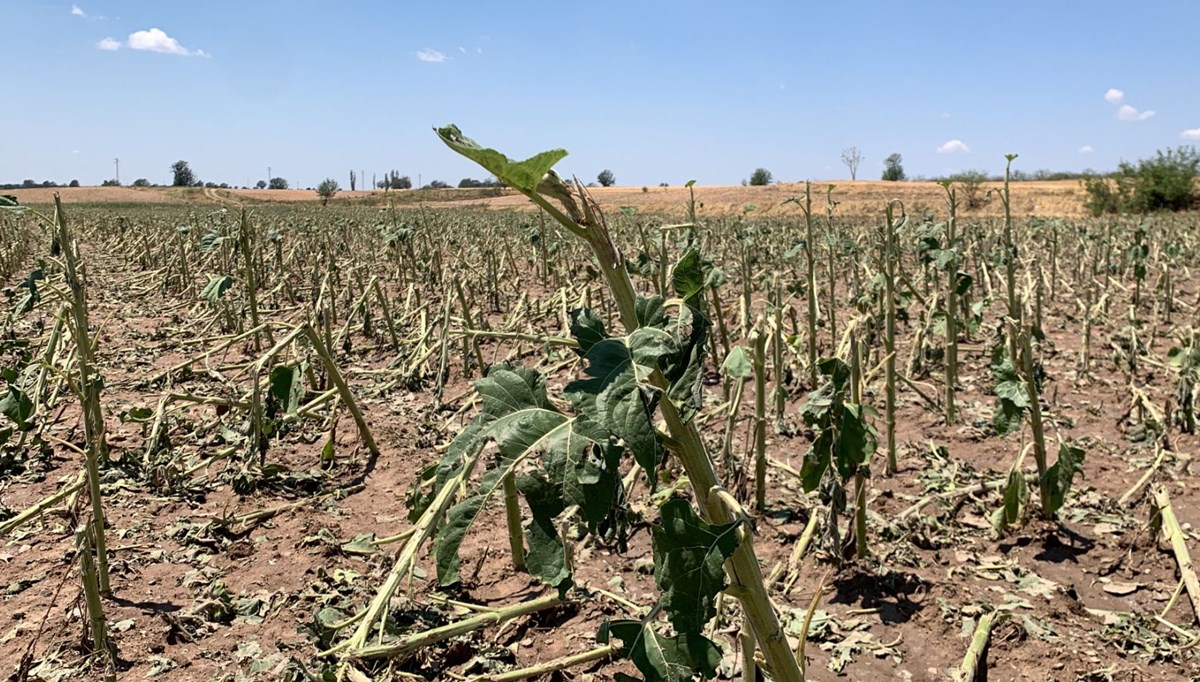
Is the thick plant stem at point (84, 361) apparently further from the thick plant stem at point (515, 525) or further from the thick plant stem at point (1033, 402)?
the thick plant stem at point (1033, 402)

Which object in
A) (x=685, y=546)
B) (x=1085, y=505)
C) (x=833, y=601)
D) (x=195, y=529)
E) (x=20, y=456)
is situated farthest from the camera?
(x=20, y=456)

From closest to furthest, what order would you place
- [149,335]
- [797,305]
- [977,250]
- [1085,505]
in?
[1085,505], [149,335], [797,305], [977,250]

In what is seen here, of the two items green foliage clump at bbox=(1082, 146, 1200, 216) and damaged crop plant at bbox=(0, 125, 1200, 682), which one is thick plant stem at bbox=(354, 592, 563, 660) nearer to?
damaged crop plant at bbox=(0, 125, 1200, 682)

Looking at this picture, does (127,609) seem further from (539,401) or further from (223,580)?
(539,401)

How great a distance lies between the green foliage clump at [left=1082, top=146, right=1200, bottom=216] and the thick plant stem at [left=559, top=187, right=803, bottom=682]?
106 ft

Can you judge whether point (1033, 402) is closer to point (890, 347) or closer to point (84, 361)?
point (890, 347)

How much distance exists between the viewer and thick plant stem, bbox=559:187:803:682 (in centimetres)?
97

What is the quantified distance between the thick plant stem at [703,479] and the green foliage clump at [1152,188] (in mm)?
32369

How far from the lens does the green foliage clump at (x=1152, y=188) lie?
92.6 feet

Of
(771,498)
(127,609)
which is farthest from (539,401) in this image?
(771,498)

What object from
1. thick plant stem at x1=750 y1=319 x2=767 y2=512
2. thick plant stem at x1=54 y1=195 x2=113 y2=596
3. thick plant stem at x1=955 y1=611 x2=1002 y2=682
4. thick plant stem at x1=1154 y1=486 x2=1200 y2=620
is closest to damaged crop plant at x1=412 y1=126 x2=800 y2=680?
thick plant stem at x1=955 y1=611 x2=1002 y2=682

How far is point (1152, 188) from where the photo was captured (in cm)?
2845

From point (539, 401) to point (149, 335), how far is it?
692cm

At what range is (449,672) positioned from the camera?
215 cm
